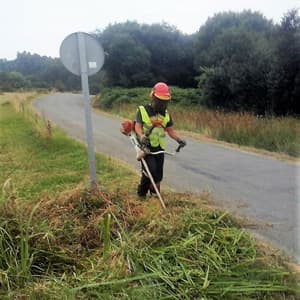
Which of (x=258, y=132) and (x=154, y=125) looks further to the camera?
(x=258, y=132)

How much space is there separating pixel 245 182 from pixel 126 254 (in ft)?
13.6

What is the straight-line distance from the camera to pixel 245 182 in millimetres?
6898

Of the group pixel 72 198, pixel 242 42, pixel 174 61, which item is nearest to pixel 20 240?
pixel 72 198

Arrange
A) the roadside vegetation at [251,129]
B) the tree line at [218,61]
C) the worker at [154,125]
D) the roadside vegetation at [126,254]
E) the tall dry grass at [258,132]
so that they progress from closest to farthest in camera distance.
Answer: the roadside vegetation at [126,254] < the worker at [154,125] < the tall dry grass at [258,132] < the roadside vegetation at [251,129] < the tree line at [218,61]

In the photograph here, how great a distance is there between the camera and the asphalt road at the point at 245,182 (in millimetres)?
4603

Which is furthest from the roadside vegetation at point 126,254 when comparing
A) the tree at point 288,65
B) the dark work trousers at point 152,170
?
the tree at point 288,65

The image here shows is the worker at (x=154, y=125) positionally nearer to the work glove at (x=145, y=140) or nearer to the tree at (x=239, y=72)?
the work glove at (x=145, y=140)

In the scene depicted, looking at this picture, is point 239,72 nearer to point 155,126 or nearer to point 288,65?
point 288,65

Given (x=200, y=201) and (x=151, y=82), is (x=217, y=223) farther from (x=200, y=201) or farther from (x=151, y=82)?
(x=151, y=82)

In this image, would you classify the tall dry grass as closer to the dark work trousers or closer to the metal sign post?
the dark work trousers

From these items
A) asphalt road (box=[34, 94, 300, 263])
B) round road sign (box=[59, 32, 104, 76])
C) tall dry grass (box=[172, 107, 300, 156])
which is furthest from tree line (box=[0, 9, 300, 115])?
round road sign (box=[59, 32, 104, 76])

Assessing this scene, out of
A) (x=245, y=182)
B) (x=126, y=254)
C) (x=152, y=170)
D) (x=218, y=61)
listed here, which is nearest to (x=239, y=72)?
(x=218, y=61)

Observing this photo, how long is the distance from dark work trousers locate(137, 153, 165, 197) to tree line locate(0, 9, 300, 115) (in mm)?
16741

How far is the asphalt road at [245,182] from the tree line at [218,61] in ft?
37.3
